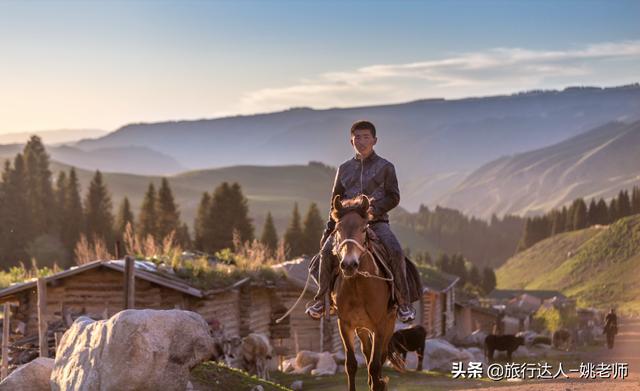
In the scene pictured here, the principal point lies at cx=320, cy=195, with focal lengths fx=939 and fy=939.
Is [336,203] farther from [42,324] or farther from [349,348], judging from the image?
[42,324]

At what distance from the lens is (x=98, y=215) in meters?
90.8

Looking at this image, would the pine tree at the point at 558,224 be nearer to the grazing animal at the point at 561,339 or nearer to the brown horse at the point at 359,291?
the grazing animal at the point at 561,339

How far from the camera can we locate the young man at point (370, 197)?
13.3 metres

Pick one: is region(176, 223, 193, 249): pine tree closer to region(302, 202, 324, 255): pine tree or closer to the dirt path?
region(302, 202, 324, 255): pine tree

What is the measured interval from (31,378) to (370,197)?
6.44 m

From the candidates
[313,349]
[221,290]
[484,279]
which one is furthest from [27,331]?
[484,279]

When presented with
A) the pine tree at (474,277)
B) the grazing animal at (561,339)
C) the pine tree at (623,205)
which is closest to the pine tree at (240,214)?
the grazing animal at (561,339)

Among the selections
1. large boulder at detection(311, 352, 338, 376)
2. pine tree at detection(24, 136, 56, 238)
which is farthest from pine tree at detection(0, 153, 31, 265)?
large boulder at detection(311, 352, 338, 376)

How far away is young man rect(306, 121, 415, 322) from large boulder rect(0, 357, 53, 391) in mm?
4820

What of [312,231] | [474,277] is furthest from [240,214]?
[474,277]

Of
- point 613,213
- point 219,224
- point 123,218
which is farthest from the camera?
point 613,213

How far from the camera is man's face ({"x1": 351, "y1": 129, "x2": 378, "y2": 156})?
1376cm

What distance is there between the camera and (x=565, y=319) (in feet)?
208

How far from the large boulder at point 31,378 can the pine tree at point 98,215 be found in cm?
7310
